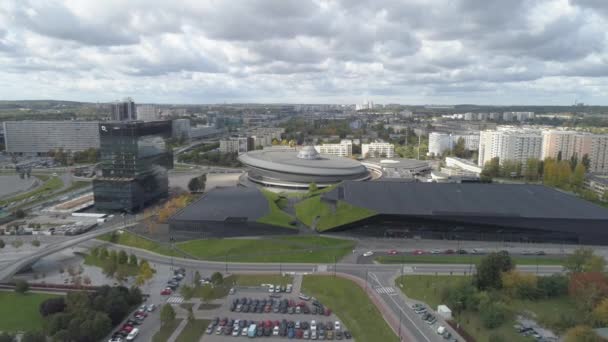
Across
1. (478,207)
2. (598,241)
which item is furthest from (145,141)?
(598,241)

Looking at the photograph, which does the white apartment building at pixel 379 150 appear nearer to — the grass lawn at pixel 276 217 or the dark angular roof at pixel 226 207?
the dark angular roof at pixel 226 207

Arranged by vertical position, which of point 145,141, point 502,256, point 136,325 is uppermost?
point 145,141

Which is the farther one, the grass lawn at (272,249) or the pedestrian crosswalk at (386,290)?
the grass lawn at (272,249)

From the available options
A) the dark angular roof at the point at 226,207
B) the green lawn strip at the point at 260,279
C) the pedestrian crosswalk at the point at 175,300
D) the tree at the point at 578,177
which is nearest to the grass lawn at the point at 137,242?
the dark angular roof at the point at 226,207

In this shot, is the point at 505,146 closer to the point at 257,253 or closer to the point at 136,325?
the point at 257,253

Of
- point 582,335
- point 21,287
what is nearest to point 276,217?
point 21,287

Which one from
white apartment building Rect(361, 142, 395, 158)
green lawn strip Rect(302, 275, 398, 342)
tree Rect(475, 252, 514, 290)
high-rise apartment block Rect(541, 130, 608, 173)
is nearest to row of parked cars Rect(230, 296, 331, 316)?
green lawn strip Rect(302, 275, 398, 342)
